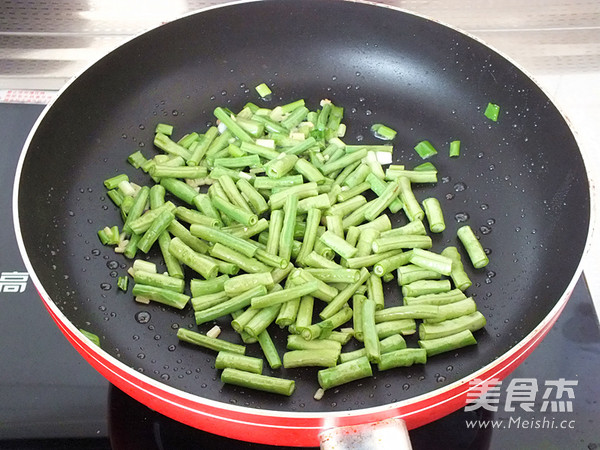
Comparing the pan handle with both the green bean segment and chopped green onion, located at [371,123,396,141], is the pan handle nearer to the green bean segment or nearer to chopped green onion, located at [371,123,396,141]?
the green bean segment

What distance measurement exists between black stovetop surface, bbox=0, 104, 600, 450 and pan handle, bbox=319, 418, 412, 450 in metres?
0.46

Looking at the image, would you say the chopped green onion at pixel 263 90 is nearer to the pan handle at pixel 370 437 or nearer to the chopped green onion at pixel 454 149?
the chopped green onion at pixel 454 149

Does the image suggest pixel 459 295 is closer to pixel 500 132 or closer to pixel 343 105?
pixel 500 132

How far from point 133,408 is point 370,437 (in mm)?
821

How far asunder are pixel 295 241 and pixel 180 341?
53 cm

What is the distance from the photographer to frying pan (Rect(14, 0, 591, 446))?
1.69m

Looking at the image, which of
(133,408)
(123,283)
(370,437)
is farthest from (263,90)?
(370,437)

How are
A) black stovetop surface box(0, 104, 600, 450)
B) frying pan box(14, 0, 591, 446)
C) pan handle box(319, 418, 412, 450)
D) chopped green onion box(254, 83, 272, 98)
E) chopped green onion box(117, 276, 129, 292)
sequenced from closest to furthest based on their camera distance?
pan handle box(319, 418, 412, 450) < frying pan box(14, 0, 591, 446) < black stovetop surface box(0, 104, 600, 450) < chopped green onion box(117, 276, 129, 292) < chopped green onion box(254, 83, 272, 98)

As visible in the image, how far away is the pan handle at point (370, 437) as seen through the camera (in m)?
1.42

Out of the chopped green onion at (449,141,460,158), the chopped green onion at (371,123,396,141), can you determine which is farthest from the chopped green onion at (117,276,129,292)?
the chopped green onion at (449,141,460,158)

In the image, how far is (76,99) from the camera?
7.48 feet

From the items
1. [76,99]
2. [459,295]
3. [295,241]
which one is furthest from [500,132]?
[76,99]

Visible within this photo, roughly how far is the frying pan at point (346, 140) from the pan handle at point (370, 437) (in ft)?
0.09

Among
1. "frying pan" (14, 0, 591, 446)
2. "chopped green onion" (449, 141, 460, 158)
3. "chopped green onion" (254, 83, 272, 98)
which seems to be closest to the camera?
"frying pan" (14, 0, 591, 446)
